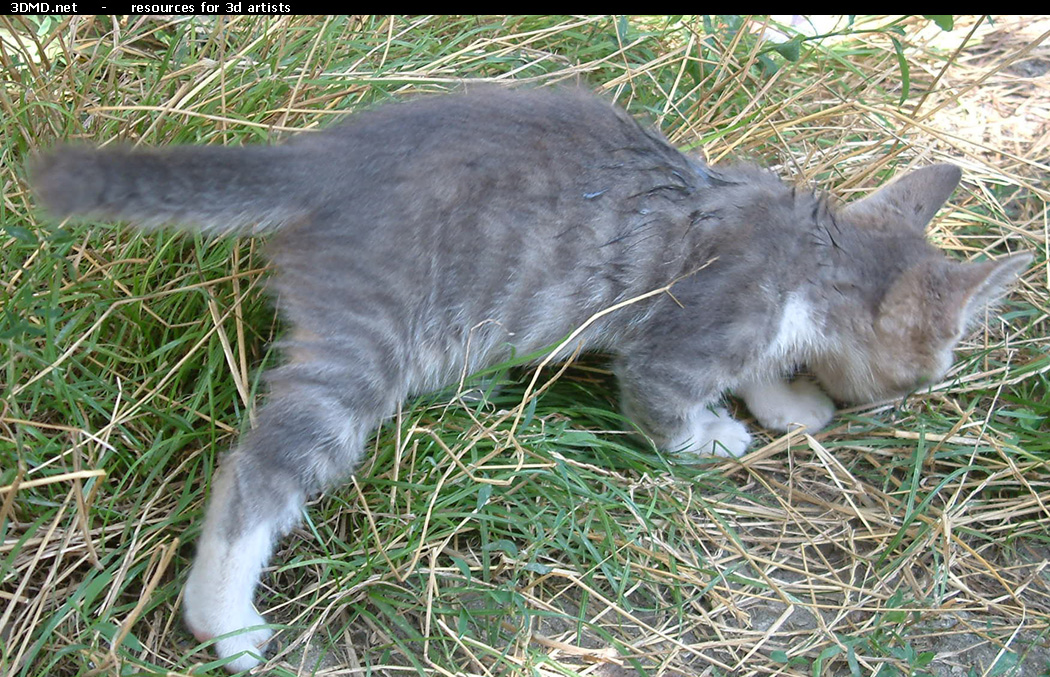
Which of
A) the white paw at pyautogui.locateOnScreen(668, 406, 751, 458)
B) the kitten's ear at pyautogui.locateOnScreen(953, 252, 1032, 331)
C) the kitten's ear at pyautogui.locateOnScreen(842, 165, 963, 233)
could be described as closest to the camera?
the kitten's ear at pyautogui.locateOnScreen(953, 252, 1032, 331)

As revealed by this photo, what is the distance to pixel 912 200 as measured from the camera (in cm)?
272

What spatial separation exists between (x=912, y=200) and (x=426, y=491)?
5.61 feet

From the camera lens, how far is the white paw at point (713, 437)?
8.46ft

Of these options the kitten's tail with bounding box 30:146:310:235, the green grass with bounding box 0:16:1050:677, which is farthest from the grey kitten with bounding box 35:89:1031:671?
the green grass with bounding box 0:16:1050:677

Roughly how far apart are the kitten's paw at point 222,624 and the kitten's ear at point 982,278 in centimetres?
200

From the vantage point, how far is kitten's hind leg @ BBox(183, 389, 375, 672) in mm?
2012

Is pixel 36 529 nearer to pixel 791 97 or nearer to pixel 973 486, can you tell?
pixel 973 486

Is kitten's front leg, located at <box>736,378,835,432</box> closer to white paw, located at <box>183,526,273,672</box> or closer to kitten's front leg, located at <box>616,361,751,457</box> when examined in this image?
kitten's front leg, located at <box>616,361,751,457</box>

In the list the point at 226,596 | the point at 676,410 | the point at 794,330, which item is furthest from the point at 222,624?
the point at 794,330

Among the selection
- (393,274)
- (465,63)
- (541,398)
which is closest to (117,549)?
(393,274)

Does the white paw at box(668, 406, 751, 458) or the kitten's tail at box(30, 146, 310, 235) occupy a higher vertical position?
the kitten's tail at box(30, 146, 310, 235)

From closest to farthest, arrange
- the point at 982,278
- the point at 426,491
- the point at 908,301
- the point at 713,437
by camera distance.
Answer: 1. the point at 426,491
2. the point at 982,278
3. the point at 908,301
4. the point at 713,437

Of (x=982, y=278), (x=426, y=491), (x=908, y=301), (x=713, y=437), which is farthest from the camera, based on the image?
(x=713, y=437)

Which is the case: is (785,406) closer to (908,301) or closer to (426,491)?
(908,301)
